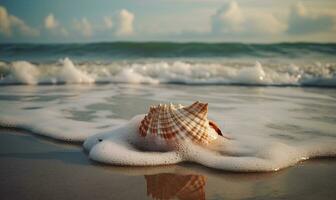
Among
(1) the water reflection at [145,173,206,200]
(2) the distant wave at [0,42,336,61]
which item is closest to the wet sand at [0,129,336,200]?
(1) the water reflection at [145,173,206,200]

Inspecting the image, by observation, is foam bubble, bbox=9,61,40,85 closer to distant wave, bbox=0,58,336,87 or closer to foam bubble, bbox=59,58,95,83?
distant wave, bbox=0,58,336,87

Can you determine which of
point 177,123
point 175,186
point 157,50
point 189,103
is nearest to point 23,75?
point 189,103

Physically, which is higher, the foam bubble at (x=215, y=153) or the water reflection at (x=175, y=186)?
the foam bubble at (x=215, y=153)

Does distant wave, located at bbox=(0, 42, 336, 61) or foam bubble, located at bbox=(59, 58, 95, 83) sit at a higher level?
distant wave, located at bbox=(0, 42, 336, 61)

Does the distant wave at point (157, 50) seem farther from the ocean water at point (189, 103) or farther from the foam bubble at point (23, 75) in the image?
the foam bubble at point (23, 75)

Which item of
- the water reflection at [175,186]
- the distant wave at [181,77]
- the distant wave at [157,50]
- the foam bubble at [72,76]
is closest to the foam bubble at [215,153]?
the water reflection at [175,186]
